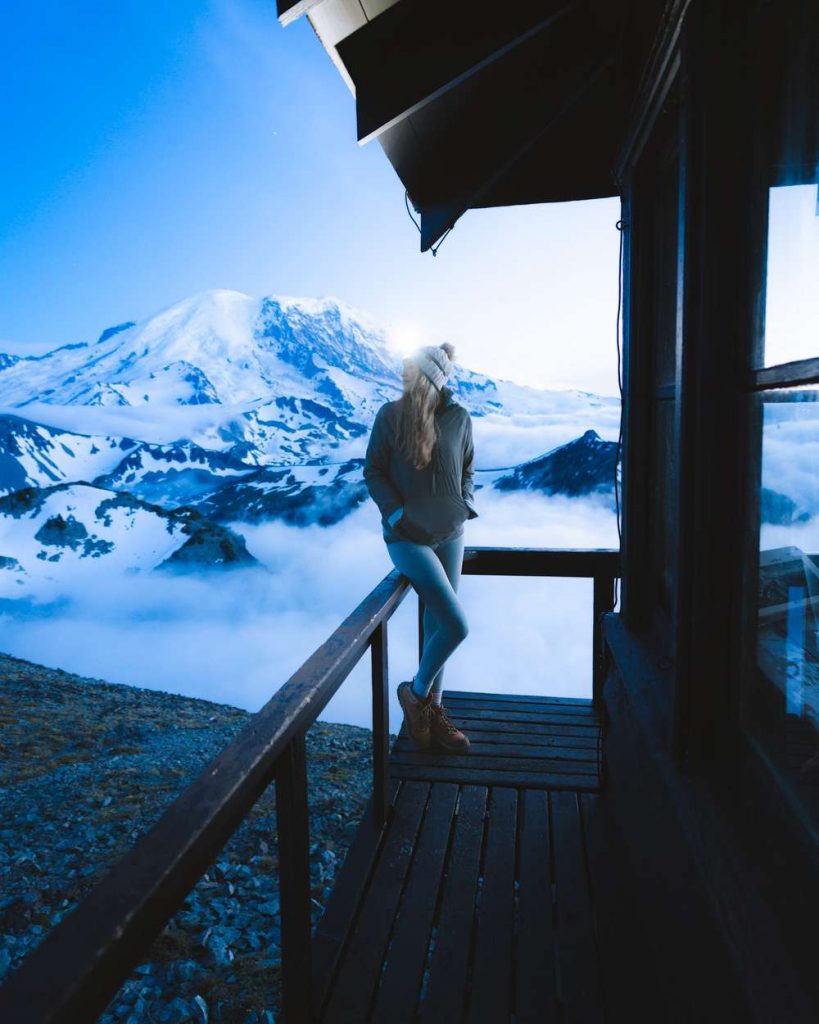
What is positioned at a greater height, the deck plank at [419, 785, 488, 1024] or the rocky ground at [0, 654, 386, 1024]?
the deck plank at [419, 785, 488, 1024]

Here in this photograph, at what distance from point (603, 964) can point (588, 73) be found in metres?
3.10

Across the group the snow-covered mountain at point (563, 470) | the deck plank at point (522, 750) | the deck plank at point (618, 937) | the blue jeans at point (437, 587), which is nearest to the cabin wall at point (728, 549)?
the deck plank at point (618, 937)

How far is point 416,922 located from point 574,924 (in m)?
0.52

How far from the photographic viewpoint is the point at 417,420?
2664 mm

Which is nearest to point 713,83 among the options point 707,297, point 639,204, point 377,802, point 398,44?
point 707,297

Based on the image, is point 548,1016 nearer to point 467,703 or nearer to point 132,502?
point 467,703

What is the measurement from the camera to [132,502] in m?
57.6

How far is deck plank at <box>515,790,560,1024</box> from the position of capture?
1.77 meters

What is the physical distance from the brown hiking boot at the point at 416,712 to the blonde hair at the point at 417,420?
113cm

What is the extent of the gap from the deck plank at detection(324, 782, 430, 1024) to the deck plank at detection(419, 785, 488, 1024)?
0.52 ft

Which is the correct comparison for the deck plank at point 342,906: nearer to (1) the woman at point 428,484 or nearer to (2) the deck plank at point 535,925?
(2) the deck plank at point 535,925

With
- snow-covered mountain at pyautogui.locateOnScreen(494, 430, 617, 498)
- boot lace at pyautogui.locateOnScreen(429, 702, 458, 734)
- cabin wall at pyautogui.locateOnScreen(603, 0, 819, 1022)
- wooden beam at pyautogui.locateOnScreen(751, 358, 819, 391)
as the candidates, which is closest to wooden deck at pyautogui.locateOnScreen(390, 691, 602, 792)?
boot lace at pyautogui.locateOnScreen(429, 702, 458, 734)

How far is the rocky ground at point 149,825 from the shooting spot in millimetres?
4180

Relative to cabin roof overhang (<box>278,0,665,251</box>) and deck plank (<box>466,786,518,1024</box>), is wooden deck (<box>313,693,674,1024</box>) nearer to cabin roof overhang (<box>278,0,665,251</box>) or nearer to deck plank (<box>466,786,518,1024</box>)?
deck plank (<box>466,786,518,1024</box>)
